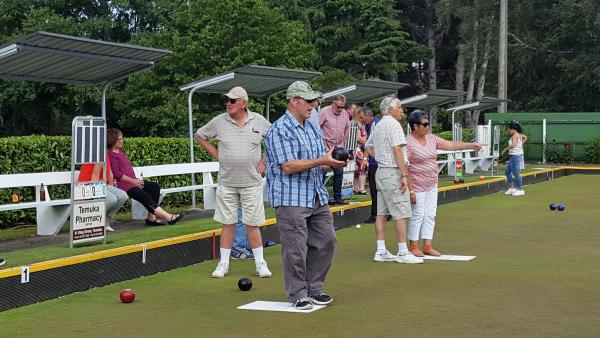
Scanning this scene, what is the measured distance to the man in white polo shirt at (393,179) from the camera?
9.45m

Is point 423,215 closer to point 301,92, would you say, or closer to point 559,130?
point 301,92

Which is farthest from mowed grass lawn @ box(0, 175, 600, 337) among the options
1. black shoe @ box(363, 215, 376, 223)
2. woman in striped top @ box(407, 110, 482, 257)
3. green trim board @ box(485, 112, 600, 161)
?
green trim board @ box(485, 112, 600, 161)

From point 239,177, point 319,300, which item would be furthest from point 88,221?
point 319,300

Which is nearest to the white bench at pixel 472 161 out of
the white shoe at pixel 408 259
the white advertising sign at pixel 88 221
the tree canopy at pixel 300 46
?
the tree canopy at pixel 300 46

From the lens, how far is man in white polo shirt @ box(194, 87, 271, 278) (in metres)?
8.67

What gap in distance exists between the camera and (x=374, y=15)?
1838 inches

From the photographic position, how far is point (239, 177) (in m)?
8.70

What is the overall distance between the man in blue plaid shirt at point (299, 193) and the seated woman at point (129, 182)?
14.2 feet

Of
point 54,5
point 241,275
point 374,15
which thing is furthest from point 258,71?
point 374,15

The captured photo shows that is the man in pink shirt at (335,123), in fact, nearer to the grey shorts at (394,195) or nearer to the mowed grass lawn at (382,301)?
the mowed grass lawn at (382,301)

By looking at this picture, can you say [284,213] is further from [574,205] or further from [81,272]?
[574,205]

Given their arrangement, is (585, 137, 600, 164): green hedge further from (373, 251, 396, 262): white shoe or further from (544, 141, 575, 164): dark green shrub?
(373, 251, 396, 262): white shoe

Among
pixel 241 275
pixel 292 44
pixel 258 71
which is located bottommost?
pixel 241 275

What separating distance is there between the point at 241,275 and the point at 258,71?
4958 mm
